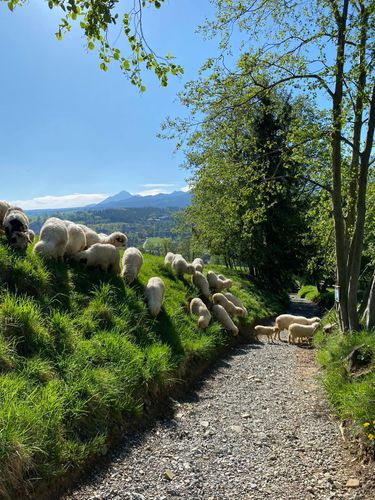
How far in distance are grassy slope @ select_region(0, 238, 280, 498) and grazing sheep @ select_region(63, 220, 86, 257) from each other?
56cm

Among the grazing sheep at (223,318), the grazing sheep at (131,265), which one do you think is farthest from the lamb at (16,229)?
the grazing sheep at (223,318)

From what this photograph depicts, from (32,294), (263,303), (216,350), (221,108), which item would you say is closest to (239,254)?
(263,303)

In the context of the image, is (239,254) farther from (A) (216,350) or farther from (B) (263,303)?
(A) (216,350)

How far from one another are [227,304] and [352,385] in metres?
8.64

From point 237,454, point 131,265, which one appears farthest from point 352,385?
point 131,265

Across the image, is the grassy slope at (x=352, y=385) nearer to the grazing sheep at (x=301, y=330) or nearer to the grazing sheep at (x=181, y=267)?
the grazing sheep at (x=301, y=330)

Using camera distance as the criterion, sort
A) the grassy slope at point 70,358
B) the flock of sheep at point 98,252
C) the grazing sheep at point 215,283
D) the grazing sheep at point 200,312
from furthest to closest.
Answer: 1. the grazing sheep at point 215,283
2. the grazing sheep at point 200,312
3. the flock of sheep at point 98,252
4. the grassy slope at point 70,358

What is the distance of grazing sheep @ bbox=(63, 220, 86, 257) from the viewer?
11.1 meters

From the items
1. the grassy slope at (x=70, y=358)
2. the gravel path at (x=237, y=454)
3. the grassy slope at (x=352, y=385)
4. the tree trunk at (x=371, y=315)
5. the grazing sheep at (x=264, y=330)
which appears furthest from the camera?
the grazing sheep at (x=264, y=330)

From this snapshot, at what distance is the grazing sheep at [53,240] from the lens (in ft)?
33.0

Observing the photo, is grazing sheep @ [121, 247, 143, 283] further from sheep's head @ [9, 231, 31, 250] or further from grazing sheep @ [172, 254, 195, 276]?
grazing sheep @ [172, 254, 195, 276]

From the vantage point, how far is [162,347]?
9.52 m

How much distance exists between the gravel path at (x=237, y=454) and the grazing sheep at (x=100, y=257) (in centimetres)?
436

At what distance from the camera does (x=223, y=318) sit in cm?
1492
